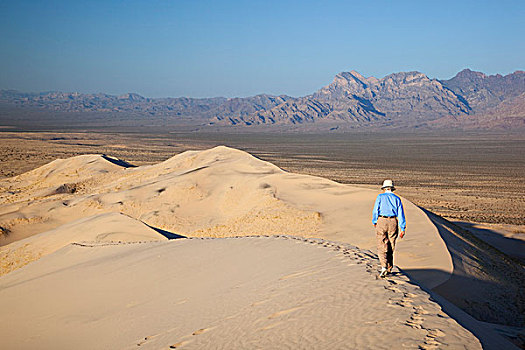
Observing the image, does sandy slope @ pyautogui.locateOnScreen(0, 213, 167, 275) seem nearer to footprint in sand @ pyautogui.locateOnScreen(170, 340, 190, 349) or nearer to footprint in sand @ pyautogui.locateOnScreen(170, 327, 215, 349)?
footprint in sand @ pyautogui.locateOnScreen(170, 327, 215, 349)

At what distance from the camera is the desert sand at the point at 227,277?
4992mm

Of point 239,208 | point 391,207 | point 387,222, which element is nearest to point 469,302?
point 387,222

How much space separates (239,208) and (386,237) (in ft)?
34.0

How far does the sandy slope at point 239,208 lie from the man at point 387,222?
219 cm

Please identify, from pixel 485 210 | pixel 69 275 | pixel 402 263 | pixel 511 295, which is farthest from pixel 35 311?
pixel 485 210

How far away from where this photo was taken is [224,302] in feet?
20.8

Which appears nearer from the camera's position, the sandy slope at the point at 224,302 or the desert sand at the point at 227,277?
the sandy slope at the point at 224,302

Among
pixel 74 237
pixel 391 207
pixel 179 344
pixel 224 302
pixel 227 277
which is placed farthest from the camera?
pixel 74 237

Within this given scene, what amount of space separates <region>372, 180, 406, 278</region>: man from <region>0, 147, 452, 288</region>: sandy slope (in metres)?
2.19

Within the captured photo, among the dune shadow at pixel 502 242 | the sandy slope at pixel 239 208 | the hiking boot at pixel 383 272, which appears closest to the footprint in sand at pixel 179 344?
the hiking boot at pixel 383 272

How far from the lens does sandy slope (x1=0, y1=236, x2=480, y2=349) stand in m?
4.73

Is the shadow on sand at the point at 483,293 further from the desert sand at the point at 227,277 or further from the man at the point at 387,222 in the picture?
the man at the point at 387,222

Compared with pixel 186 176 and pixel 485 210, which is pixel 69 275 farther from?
pixel 485 210

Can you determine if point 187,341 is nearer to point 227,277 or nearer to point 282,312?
point 282,312
